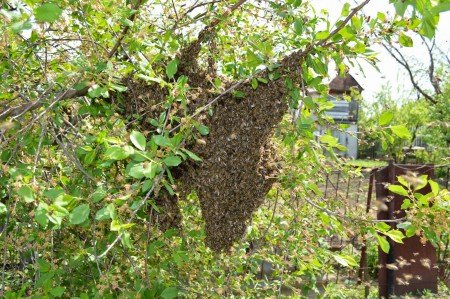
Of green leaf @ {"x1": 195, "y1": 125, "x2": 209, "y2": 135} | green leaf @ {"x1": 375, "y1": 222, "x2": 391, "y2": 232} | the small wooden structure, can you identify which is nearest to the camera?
green leaf @ {"x1": 195, "y1": 125, "x2": 209, "y2": 135}

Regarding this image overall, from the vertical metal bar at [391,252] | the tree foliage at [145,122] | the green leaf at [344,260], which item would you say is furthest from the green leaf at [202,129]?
the vertical metal bar at [391,252]

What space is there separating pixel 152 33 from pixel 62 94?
0.42 m

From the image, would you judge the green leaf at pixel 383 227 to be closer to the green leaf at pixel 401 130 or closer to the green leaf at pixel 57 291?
the green leaf at pixel 401 130

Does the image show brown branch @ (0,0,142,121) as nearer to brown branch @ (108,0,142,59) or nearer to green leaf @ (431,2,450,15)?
brown branch @ (108,0,142,59)

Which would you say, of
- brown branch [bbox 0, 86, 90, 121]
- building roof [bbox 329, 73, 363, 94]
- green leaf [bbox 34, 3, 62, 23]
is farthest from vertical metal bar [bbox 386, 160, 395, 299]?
green leaf [bbox 34, 3, 62, 23]

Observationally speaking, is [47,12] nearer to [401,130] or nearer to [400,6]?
[400,6]

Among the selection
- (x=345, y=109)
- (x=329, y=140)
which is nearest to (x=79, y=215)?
(x=329, y=140)

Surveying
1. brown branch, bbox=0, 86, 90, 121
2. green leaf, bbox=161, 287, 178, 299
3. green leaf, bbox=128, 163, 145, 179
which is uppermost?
brown branch, bbox=0, 86, 90, 121

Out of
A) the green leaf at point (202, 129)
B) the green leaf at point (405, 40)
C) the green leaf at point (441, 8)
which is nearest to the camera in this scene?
the green leaf at point (441, 8)

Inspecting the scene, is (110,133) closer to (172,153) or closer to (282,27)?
(172,153)

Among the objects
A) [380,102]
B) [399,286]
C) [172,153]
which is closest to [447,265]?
[399,286]

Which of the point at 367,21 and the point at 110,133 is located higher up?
the point at 367,21

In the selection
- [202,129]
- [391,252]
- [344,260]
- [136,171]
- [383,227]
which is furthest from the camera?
[391,252]

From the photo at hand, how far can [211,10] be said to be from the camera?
2.40m
